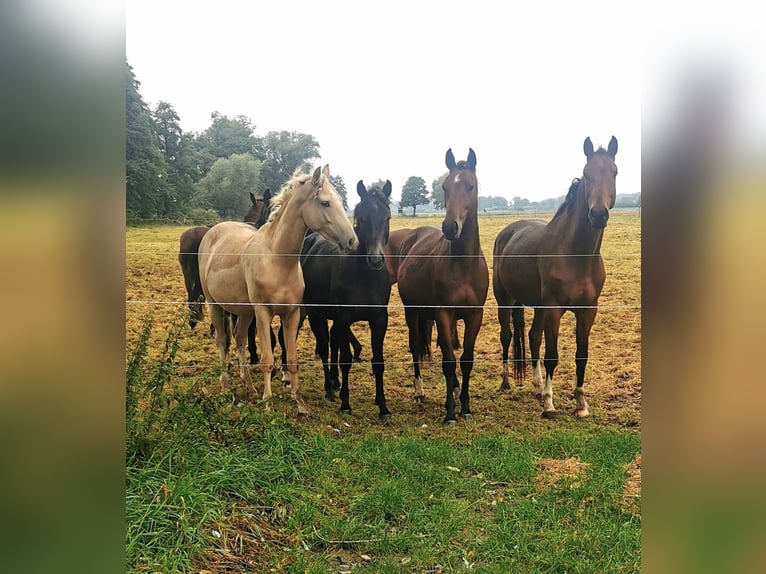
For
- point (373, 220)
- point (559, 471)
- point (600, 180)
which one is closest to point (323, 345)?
point (373, 220)

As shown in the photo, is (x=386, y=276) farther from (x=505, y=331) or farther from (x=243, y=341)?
(x=243, y=341)

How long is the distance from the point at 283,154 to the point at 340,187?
0.35 meters

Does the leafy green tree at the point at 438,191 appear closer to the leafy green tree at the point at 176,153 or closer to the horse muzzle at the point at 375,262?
the horse muzzle at the point at 375,262

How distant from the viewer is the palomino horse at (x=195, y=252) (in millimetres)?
3143

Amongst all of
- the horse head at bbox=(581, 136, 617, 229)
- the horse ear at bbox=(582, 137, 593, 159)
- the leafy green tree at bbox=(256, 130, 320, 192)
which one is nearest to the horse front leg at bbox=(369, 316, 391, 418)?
the leafy green tree at bbox=(256, 130, 320, 192)

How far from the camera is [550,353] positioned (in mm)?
3479

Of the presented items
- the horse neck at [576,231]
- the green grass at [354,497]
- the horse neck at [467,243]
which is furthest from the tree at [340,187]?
the green grass at [354,497]
